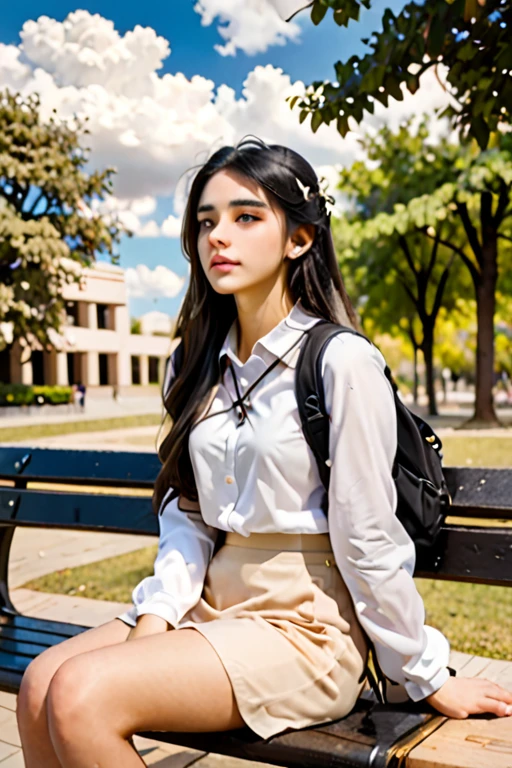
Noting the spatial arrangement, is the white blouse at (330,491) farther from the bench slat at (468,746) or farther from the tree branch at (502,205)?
the tree branch at (502,205)

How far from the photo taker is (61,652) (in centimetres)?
196

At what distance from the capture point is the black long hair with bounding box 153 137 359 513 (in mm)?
2121

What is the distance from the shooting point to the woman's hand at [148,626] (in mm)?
2031

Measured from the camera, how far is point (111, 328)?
42875mm

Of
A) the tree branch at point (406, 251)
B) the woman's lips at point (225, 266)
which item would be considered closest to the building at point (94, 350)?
the tree branch at point (406, 251)

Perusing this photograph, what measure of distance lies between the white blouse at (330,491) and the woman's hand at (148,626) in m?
0.01

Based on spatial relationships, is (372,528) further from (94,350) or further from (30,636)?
(94,350)

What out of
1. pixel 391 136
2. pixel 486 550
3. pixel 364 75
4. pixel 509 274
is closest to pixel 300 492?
pixel 486 550

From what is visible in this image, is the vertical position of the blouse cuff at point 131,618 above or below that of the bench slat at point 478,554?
below

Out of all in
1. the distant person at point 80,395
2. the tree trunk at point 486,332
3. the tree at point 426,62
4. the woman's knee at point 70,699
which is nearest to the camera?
the woman's knee at point 70,699

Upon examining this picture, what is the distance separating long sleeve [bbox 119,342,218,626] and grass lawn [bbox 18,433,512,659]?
2489 mm

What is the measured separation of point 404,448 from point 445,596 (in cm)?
379

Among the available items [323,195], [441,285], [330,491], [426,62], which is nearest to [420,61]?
[426,62]

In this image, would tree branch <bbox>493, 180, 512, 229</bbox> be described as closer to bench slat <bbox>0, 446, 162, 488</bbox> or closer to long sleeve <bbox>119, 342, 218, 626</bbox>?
bench slat <bbox>0, 446, 162, 488</bbox>
